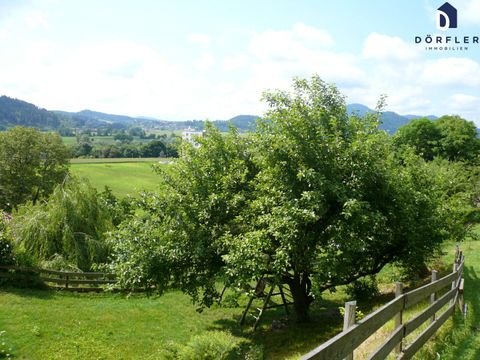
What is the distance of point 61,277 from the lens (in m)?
20.9

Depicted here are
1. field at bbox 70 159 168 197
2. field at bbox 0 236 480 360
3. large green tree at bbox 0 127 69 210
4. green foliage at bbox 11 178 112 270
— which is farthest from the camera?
field at bbox 70 159 168 197

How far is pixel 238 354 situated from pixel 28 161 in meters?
31.1

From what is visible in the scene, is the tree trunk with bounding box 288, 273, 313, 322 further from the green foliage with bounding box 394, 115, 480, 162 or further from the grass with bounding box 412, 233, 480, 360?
the green foliage with bounding box 394, 115, 480, 162

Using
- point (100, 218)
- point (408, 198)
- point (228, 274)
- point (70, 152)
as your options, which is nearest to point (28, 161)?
point (70, 152)

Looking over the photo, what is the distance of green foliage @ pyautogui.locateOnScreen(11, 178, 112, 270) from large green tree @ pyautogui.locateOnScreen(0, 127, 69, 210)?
512 inches

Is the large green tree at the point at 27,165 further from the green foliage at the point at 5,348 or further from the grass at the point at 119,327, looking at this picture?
the green foliage at the point at 5,348

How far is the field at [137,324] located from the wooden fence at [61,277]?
605 millimetres

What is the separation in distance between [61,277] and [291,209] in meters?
14.7

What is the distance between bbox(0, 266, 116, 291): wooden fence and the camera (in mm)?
19891

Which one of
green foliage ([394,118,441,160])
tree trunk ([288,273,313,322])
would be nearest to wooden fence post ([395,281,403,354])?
tree trunk ([288,273,313,322])

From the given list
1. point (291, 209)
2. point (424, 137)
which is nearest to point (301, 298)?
point (291, 209)

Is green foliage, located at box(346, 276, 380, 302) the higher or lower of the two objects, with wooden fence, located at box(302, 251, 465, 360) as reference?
lower

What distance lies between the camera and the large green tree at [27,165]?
35219 millimetres

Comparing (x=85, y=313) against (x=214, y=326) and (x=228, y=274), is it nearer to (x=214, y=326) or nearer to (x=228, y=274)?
(x=214, y=326)
